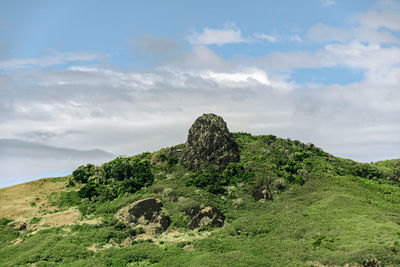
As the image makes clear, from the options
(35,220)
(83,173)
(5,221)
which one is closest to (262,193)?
(35,220)

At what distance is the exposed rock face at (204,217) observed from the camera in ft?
241

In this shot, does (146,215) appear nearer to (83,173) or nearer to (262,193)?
(262,193)

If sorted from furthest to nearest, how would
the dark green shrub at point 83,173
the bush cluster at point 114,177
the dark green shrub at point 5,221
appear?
the dark green shrub at point 83,173, the bush cluster at point 114,177, the dark green shrub at point 5,221

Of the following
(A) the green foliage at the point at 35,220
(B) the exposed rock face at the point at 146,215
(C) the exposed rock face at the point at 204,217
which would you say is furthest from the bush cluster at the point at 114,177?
(C) the exposed rock face at the point at 204,217

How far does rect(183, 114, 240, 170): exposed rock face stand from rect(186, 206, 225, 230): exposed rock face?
19.5m

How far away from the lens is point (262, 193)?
8512 centimetres

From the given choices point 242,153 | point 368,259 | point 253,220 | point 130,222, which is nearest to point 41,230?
point 130,222

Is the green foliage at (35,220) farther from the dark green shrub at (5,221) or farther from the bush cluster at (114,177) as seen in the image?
the bush cluster at (114,177)

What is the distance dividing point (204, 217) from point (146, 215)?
40.9 feet

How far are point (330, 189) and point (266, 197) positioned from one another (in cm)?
1639

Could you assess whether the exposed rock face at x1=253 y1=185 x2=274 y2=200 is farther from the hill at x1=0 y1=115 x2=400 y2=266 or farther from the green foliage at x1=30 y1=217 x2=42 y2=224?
the green foliage at x1=30 y1=217 x2=42 y2=224

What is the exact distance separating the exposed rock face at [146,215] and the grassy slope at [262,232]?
2.08m

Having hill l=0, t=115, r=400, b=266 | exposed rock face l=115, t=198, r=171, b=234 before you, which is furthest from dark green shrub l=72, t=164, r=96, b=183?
exposed rock face l=115, t=198, r=171, b=234

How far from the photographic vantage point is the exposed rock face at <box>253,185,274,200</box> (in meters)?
84.7
